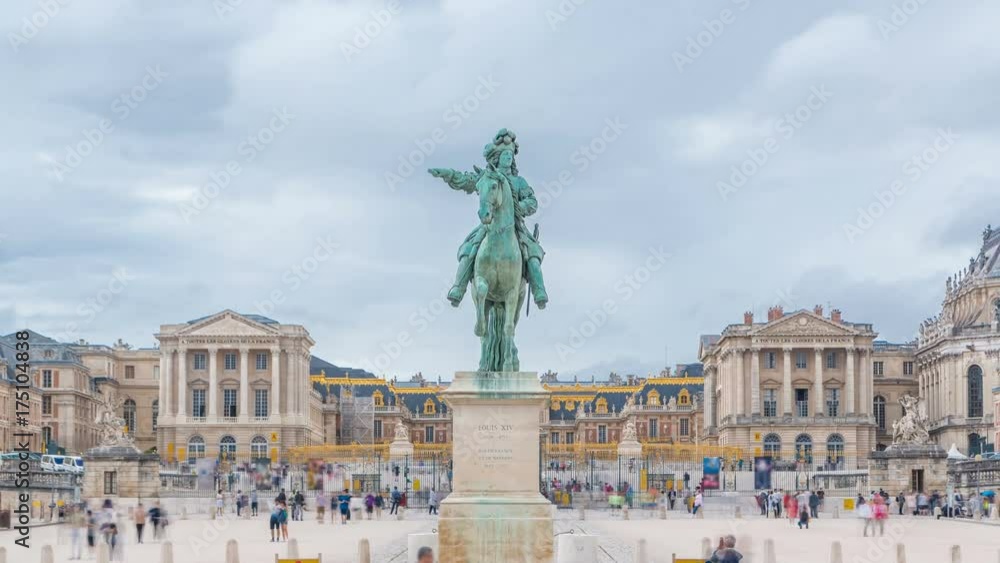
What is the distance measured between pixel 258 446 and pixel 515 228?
12308cm

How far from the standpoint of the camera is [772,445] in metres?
137

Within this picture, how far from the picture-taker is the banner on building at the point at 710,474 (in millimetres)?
85675

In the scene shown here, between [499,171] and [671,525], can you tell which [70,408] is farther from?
[499,171]

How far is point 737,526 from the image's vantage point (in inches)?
2127

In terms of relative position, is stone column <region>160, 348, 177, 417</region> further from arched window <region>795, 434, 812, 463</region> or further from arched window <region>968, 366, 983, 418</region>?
arched window <region>968, 366, 983, 418</region>

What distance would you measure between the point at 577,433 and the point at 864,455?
2019 inches

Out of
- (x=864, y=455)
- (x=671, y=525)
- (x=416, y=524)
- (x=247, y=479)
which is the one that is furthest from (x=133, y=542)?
(x=864, y=455)

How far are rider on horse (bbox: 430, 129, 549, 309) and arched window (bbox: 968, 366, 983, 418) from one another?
115208mm

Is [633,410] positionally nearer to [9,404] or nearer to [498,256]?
[9,404]

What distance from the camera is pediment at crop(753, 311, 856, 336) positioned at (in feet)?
456

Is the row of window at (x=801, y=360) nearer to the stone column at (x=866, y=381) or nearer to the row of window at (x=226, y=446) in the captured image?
the stone column at (x=866, y=381)

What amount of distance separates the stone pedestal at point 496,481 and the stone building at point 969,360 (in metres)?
108

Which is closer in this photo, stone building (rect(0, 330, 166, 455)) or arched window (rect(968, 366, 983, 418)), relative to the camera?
arched window (rect(968, 366, 983, 418))

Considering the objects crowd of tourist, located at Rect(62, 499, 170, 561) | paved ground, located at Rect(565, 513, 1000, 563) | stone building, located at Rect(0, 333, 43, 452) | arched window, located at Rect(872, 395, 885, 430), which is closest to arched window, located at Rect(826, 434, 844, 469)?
arched window, located at Rect(872, 395, 885, 430)
